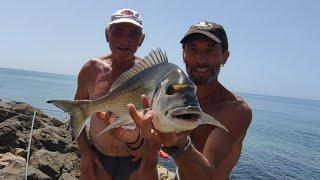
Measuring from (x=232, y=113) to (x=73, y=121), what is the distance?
1.49m

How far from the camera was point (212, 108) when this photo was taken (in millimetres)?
4113

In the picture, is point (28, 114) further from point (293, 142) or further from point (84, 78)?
point (293, 142)

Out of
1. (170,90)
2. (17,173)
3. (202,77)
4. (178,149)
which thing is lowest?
(17,173)

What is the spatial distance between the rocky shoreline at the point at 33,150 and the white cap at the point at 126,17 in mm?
4700

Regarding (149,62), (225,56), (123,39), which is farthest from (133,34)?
(149,62)

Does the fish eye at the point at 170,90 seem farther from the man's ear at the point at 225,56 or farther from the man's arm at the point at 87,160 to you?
the man's arm at the point at 87,160

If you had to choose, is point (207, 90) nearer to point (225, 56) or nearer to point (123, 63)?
point (225, 56)

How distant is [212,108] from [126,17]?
1.84 meters

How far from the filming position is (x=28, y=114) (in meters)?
17.7

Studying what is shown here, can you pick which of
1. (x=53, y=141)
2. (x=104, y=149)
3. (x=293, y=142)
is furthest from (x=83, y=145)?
(x=293, y=142)

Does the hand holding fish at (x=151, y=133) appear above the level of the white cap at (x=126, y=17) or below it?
below

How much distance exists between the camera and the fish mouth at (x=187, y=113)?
2518 mm

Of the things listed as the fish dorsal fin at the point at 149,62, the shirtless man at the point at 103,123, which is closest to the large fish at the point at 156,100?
the fish dorsal fin at the point at 149,62

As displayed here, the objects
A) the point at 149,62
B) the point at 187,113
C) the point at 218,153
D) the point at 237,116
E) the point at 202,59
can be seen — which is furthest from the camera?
the point at 202,59
